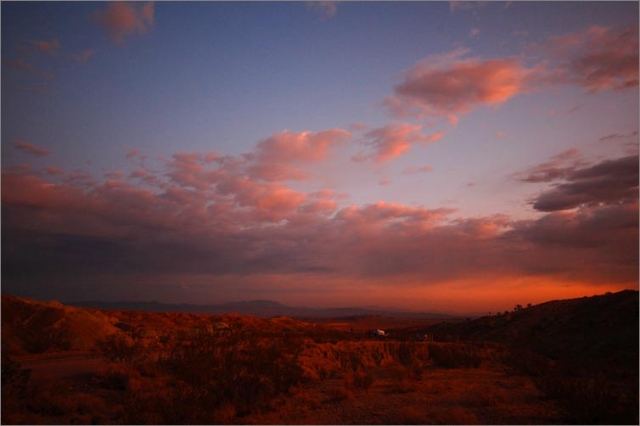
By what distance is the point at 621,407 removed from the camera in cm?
1297

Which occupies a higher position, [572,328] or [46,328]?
[572,328]

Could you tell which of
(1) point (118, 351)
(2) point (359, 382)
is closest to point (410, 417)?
(2) point (359, 382)

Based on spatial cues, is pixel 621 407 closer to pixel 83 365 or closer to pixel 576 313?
pixel 83 365

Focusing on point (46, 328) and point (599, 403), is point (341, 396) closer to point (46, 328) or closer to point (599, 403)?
point (599, 403)

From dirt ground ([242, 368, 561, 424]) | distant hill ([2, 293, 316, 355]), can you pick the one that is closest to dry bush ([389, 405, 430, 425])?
dirt ground ([242, 368, 561, 424])

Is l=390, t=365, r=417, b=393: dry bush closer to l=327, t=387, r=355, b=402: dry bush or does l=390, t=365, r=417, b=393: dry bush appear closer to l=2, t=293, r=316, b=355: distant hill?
l=327, t=387, r=355, b=402: dry bush

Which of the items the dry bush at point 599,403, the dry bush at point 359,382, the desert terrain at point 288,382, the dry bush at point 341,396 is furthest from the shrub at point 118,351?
the dry bush at point 599,403

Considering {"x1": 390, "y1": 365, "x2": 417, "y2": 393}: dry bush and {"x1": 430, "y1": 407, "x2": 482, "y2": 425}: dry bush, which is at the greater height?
{"x1": 430, "y1": 407, "x2": 482, "y2": 425}: dry bush

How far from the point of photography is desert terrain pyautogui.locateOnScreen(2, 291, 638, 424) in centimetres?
1358

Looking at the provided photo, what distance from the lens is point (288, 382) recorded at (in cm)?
1934

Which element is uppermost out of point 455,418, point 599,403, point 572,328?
point 572,328

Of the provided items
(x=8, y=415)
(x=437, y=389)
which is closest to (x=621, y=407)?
(x=437, y=389)

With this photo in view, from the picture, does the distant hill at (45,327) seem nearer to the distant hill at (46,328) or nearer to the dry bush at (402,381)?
the distant hill at (46,328)

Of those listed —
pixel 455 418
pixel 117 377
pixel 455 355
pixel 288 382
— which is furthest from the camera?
pixel 455 355
